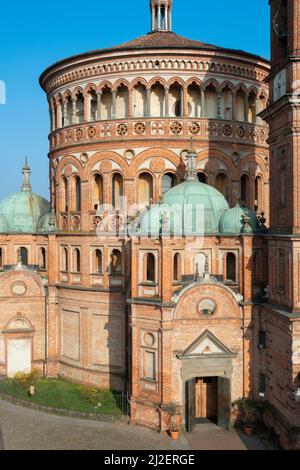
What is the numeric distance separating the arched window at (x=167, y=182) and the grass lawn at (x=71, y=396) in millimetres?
12553

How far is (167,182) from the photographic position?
31.9m

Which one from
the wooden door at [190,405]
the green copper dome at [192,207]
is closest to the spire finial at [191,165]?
the green copper dome at [192,207]

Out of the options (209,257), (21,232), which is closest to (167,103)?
(209,257)

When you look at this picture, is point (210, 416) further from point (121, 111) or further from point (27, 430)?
point (121, 111)

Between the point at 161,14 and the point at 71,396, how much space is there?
26636 mm

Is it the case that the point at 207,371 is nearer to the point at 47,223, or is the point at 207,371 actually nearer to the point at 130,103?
the point at 47,223

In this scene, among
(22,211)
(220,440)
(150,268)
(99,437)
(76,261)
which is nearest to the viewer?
(220,440)

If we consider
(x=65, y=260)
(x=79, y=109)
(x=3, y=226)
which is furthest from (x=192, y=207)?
(x=3, y=226)

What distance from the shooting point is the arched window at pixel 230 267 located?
90.4 feet

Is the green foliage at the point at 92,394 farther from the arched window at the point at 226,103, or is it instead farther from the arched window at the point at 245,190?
the arched window at the point at 226,103

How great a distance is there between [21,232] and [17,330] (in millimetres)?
6773

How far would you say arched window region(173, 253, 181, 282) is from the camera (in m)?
26.3

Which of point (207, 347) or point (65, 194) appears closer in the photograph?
point (207, 347)
